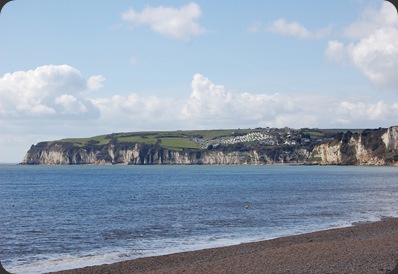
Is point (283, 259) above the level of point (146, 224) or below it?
above

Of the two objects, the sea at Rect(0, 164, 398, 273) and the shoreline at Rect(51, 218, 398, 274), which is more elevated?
the shoreline at Rect(51, 218, 398, 274)

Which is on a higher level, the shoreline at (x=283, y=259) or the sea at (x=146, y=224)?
the shoreline at (x=283, y=259)

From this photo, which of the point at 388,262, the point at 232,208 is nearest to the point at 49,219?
the point at 232,208

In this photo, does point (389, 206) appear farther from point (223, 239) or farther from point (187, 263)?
point (187, 263)

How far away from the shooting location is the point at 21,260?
81.6 feet

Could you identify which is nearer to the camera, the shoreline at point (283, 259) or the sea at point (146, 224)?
the shoreline at point (283, 259)

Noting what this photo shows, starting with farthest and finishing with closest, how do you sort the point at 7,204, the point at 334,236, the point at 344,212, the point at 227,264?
the point at 7,204, the point at 344,212, the point at 334,236, the point at 227,264

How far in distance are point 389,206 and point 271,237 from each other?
23332 mm

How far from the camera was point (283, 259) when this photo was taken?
21188 millimetres

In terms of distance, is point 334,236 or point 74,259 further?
point 334,236

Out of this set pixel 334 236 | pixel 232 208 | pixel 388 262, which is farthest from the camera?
pixel 232 208

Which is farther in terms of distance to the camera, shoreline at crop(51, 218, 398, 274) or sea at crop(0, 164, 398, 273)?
sea at crop(0, 164, 398, 273)

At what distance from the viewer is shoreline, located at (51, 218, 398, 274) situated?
19.1m

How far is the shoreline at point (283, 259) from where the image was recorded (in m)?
19.1
